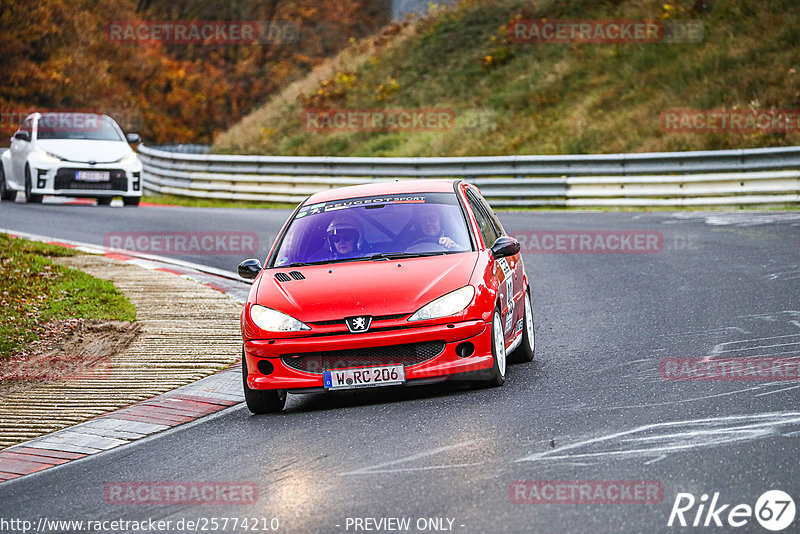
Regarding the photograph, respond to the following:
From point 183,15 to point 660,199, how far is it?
52.9 m

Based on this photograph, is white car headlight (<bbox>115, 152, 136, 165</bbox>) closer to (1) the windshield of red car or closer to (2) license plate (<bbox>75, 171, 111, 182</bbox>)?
(2) license plate (<bbox>75, 171, 111, 182</bbox>)

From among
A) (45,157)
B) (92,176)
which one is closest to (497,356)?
(92,176)

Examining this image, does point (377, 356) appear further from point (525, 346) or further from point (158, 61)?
point (158, 61)

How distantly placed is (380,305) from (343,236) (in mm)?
1304

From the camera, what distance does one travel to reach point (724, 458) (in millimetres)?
6078

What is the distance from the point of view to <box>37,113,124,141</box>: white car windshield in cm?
2433

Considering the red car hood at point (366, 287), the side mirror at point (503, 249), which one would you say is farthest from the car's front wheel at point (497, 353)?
the side mirror at point (503, 249)

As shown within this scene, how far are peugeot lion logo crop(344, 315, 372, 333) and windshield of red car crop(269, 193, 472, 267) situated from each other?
102cm

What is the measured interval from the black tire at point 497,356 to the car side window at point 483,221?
1.01 m

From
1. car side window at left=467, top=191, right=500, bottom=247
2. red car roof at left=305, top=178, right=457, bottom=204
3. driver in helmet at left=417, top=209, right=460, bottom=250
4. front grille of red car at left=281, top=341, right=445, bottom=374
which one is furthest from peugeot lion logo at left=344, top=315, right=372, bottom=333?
red car roof at left=305, top=178, right=457, bottom=204

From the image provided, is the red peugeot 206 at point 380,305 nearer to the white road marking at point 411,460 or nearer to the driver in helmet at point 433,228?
the driver in helmet at point 433,228

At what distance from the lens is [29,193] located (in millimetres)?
24812

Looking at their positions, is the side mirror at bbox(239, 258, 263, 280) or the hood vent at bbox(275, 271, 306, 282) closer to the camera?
the hood vent at bbox(275, 271, 306, 282)

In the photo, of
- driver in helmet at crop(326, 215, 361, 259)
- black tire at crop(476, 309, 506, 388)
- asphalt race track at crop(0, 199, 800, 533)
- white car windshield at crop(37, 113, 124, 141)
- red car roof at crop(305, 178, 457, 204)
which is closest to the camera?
asphalt race track at crop(0, 199, 800, 533)
